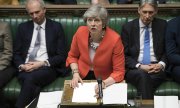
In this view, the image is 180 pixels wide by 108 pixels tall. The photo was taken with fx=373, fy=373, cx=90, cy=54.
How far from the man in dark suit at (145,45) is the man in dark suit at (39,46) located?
0.61 metres

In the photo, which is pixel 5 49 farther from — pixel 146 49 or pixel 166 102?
pixel 166 102

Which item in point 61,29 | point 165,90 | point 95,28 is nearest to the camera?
point 95,28

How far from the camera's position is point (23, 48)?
3.44 metres

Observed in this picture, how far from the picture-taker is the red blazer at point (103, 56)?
2928 millimetres

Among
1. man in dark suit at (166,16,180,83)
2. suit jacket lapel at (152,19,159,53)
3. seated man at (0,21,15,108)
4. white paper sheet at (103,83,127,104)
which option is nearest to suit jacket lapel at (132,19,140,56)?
suit jacket lapel at (152,19,159,53)

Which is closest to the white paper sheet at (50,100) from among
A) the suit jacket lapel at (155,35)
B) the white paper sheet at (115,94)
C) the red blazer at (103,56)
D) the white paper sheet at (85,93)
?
the white paper sheet at (85,93)

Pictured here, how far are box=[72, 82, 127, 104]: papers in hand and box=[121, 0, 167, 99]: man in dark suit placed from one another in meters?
0.63

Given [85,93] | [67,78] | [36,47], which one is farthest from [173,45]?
[36,47]

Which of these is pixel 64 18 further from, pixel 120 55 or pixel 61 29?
pixel 120 55

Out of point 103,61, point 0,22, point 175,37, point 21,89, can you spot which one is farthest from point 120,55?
point 0,22

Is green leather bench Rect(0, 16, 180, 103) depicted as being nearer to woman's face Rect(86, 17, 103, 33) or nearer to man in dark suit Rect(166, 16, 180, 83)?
man in dark suit Rect(166, 16, 180, 83)

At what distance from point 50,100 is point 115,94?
1.39ft

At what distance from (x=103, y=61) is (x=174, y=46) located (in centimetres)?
66

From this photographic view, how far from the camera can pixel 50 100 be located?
7.96ft
